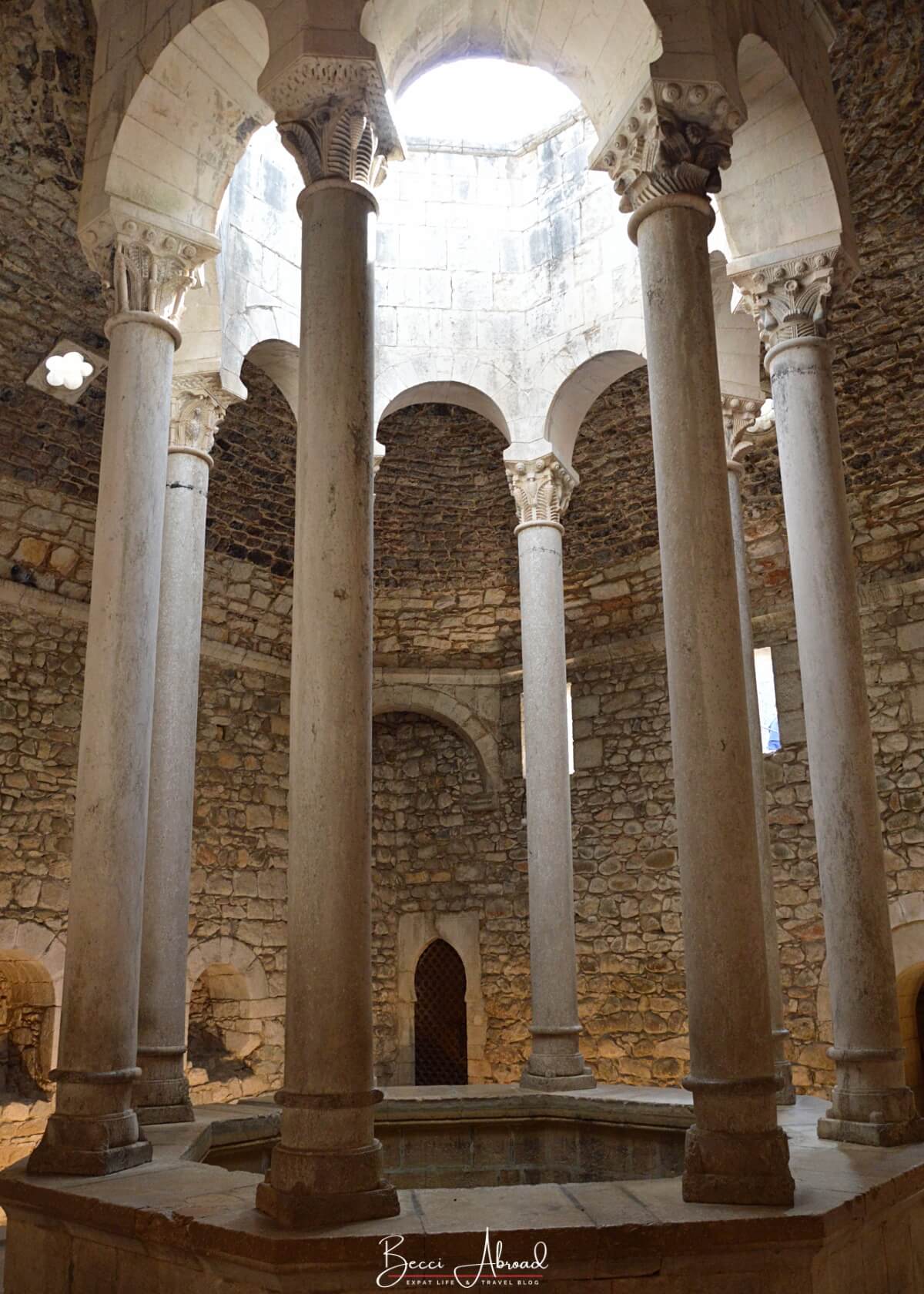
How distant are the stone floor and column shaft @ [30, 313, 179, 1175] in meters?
0.32

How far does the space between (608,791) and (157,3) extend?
9.66 m

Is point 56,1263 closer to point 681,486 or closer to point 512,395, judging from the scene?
point 681,486

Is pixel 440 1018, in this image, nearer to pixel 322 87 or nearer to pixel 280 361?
pixel 280 361

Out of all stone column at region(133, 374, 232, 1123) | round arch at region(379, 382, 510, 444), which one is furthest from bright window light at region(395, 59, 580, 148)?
stone column at region(133, 374, 232, 1123)

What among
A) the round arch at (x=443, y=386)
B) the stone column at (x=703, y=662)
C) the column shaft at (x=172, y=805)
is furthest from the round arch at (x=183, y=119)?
the round arch at (x=443, y=386)

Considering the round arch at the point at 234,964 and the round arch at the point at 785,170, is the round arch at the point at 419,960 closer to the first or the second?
the round arch at the point at 234,964

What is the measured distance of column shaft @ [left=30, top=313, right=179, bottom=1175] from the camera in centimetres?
513

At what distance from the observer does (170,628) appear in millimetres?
7734

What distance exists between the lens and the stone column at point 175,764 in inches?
262

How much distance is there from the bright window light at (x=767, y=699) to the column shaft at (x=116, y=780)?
7704mm

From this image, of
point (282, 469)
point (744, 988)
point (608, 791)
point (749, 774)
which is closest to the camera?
point (744, 988)

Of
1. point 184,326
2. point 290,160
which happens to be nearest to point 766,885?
point 184,326

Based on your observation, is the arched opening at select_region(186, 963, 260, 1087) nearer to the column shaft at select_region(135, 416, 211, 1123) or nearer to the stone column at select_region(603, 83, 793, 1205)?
the column shaft at select_region(135, 416, 211, 1123)

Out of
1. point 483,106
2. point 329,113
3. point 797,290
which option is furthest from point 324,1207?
point 483,106
